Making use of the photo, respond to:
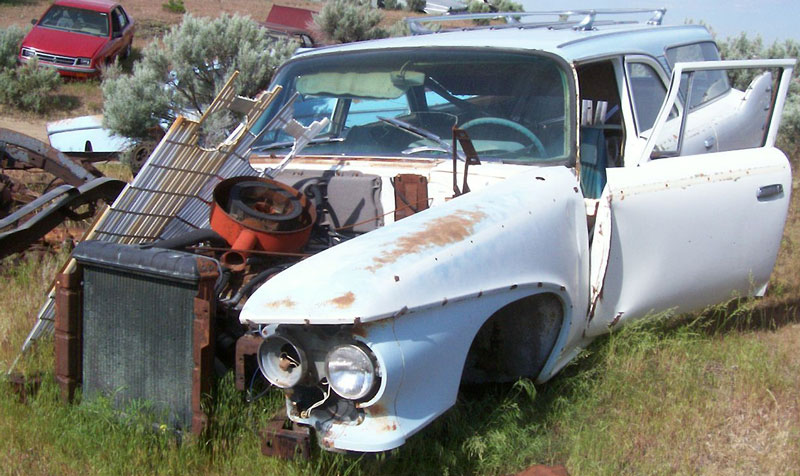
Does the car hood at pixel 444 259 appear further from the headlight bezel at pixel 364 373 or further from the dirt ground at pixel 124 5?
the dirt ground at pixel 124 5

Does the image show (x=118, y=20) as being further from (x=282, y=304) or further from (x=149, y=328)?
(x=282, y=304)

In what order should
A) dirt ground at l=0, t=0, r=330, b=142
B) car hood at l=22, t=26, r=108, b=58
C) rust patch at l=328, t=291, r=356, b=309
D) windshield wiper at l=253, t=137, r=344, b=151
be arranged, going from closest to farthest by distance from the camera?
1. rust patch at l=328, t=291, r=356, b=309
2. windshield wiper at l=253, t=137, r=344, b=151
3. dirt ground at l=0, t=0, r=330, b=142
4. car hood at l=22, t=26, r=108, b=58

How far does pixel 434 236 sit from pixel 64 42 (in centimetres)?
1556

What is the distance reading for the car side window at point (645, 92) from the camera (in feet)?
15.5

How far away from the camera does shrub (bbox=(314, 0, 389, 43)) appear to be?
56.0 ft

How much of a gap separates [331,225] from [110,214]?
1.06 metres

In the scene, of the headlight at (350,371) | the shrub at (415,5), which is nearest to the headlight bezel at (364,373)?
the headlight at (350,371)

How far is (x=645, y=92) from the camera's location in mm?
4914

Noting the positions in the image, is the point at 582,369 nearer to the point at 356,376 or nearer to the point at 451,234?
the point at 451,234

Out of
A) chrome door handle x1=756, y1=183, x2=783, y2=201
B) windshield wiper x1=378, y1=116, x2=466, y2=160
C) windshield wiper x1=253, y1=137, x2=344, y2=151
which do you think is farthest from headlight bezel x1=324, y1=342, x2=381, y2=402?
chrome door handle x1=756, y1=183, x2=783, y2=201

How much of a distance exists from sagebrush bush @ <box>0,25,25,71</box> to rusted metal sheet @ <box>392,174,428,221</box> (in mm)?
14734

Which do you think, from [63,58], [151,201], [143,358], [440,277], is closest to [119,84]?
[63,58]

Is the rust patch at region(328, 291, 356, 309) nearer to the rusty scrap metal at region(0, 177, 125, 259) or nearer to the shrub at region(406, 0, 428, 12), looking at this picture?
the rusty scrap metal at region(0, 177, 125, 259)

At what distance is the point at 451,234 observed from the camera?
299 cm
